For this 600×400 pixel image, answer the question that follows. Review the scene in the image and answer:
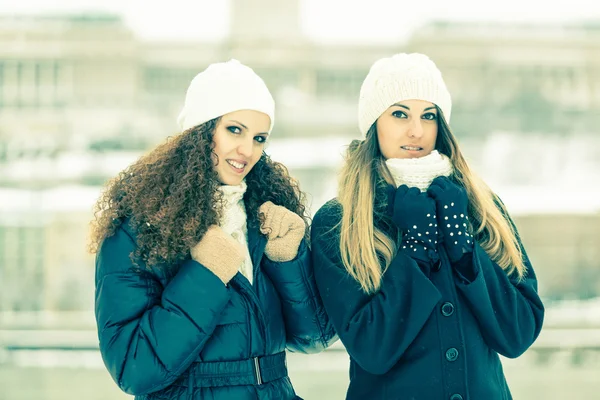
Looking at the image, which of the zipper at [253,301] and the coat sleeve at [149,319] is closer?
the coat sleeve at [149,319]

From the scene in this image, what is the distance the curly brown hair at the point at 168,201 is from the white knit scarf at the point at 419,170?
0.92 feet

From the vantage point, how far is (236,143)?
1.33 metres

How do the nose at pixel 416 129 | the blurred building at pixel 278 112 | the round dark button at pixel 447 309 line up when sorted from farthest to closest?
1. the blurred building at pixel 278 112
2. the nose at pixel 416 129
3. the round dark button at pixel 447 309

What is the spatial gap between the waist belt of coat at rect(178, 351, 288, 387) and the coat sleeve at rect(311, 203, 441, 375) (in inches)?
6.4

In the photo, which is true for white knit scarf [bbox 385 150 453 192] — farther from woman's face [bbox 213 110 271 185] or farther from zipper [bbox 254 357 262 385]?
zipper [bbox 254 357 262 385]

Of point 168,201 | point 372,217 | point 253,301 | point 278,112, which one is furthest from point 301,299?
point 278,112

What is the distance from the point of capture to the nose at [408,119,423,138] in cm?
138

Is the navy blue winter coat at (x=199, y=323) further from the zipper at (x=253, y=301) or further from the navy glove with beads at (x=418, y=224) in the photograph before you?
the navy glove with beads at (x=418, y=224)

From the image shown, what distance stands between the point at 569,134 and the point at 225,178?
8144 millimetres

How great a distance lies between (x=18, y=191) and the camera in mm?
7715

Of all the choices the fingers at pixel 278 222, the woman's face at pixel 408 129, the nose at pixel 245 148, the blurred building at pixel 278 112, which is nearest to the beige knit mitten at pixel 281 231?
the fingers at pixel 278 222

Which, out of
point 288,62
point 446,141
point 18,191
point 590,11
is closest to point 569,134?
point 590,11

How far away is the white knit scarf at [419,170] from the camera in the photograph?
1.35 m

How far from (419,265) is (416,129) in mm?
271
